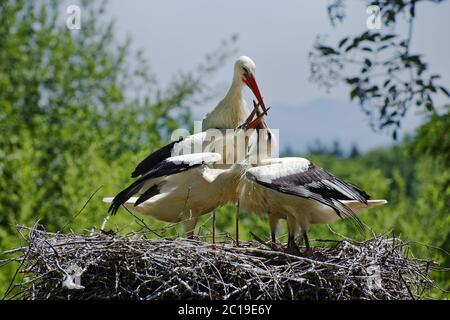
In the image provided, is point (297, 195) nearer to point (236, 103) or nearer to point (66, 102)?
point (236, 103)

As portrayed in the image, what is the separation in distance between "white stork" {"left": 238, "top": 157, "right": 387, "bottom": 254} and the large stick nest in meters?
0.42

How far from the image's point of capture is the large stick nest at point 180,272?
497 centimetres

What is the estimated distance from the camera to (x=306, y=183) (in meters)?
5.68

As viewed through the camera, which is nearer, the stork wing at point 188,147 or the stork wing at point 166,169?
the stork wing at point 166,169

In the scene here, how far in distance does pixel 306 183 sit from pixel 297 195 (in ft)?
0.60

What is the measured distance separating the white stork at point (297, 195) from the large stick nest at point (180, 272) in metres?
0.42

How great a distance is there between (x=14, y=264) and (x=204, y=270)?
9026mm

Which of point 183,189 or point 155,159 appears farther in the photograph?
point 155,159

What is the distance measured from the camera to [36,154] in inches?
625

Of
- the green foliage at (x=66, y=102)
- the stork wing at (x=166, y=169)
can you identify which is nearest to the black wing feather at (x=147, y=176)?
the stork wing at (x=166, y=169)

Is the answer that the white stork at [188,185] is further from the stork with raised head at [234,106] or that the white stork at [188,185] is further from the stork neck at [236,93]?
the stork neck at [236,93]

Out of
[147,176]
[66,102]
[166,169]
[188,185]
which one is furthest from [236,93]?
[66,102]


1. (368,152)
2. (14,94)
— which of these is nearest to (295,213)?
(14,94)

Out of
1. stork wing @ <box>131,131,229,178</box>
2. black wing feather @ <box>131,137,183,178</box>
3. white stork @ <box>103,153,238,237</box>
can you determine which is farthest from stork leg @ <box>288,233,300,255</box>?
black wing feather @ <box>131,137,183,178</box>
